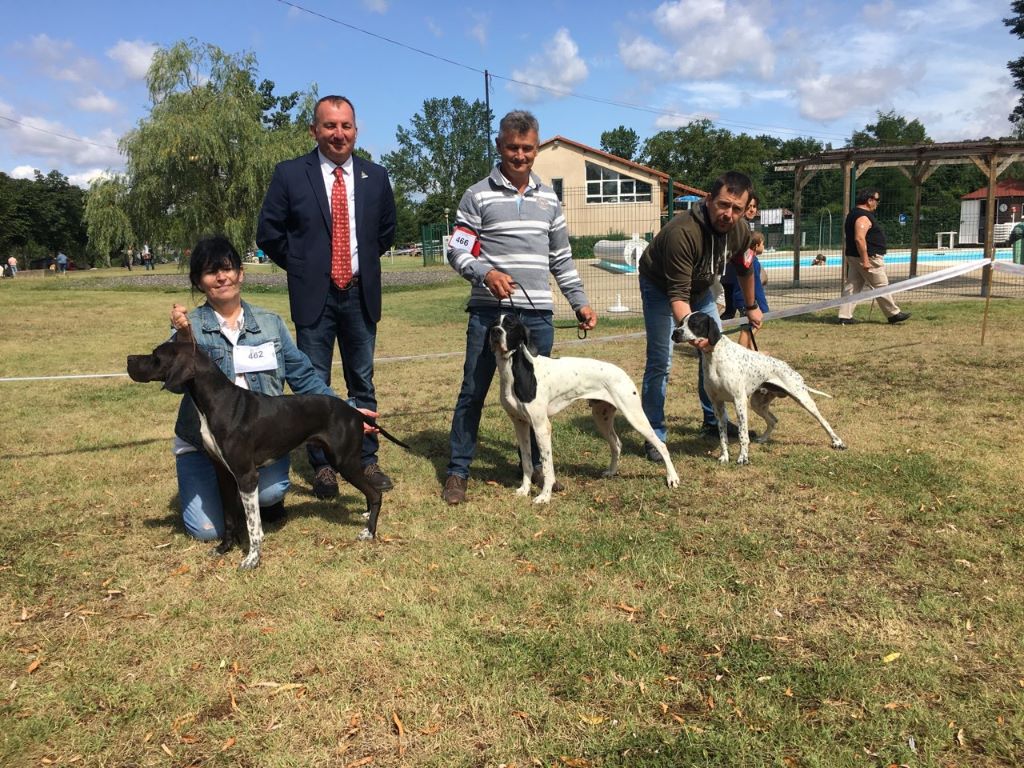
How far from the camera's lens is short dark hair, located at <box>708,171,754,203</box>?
16.1ft

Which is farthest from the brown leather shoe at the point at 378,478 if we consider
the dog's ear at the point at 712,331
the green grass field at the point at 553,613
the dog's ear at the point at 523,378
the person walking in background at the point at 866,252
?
the person walking in background at the point at 866,252

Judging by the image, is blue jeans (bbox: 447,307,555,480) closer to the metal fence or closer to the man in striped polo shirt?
the man in striped polo shirt

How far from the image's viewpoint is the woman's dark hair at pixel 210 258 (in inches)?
159

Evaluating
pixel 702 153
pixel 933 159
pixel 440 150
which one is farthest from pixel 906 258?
pixel 440 150

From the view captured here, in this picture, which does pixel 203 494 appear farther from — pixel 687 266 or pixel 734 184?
pixel 734 184

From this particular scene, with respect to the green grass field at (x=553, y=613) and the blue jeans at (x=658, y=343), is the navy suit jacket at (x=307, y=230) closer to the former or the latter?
the green grass field at (x=553, y=613)

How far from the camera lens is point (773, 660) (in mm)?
2922

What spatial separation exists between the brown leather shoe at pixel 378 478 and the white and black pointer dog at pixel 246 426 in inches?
29.5

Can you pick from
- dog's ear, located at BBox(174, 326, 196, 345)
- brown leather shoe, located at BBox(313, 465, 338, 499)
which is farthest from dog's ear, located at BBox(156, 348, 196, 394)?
brown leather shoe, located at BBox(313, 465, 338, 499)

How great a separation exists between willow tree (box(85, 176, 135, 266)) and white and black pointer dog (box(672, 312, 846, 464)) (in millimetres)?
26998

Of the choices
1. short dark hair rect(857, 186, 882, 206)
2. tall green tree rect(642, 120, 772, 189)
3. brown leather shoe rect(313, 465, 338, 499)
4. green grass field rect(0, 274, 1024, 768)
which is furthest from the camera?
tall green tree rect(642, 120, 772, 189)

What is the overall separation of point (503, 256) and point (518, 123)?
838mm

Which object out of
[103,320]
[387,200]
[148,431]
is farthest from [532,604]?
[103,320]

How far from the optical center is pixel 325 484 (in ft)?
16.5
